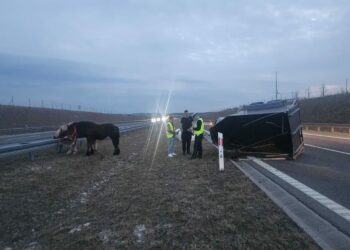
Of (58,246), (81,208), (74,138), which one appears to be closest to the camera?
(58,246)

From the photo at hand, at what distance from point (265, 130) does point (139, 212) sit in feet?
29.4

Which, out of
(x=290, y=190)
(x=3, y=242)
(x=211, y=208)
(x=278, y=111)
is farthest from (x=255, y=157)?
(x=3, y=242)

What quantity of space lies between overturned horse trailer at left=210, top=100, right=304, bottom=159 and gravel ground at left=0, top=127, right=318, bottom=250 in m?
3.32

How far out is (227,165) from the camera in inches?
516

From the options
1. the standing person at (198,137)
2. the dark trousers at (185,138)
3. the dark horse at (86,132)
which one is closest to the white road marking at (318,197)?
the standing person at (198,137)

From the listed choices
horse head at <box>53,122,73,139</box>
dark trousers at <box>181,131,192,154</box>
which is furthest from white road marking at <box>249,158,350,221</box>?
horse head at <box>53,122,73,139</box>

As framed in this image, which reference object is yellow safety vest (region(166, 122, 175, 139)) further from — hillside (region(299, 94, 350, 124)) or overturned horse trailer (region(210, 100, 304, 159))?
hillside (region(299, 94, 350, 124))

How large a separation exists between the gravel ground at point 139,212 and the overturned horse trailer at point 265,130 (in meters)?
3.32

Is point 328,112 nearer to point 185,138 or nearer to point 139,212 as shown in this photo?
point 185,138

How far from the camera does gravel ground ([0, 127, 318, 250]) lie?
519cm

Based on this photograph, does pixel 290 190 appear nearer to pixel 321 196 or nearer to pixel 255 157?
pixel 321 196

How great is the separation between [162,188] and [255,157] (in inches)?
283

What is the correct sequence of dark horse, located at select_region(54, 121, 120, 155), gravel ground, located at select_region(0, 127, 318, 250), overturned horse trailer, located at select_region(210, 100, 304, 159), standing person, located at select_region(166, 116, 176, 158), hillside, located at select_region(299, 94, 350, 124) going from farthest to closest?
1. hillside, located at select_region(299, 94, 350, 124)
2. standing person, located at select_region(166, 116, 176, 158)
3. dark horse, located at select_region(54, 121, 120, 155)
4. overturned horse trailer, located at select_region(210, 100, 304, 159)
5. gravel ground, located at select_region(0, 127, 318, 250)

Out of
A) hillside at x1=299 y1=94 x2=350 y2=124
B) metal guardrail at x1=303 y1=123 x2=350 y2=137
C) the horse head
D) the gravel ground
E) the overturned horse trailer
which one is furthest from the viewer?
hillside at x1=299 y1=94 x2=350 y2=124
